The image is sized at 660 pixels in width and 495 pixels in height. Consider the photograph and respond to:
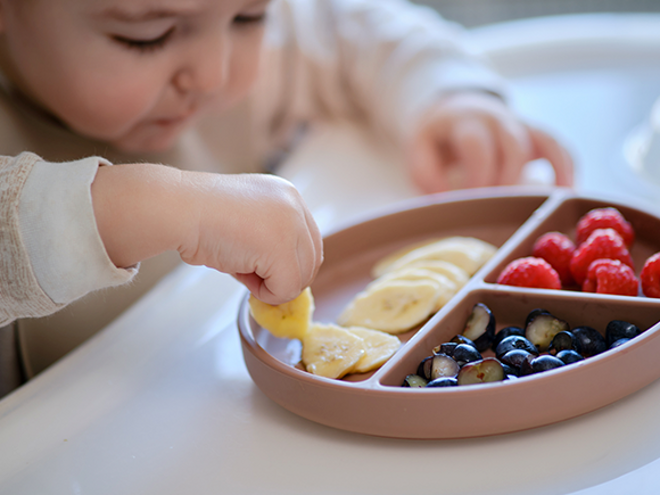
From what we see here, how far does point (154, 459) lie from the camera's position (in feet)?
1.66

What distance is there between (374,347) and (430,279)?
14 cm

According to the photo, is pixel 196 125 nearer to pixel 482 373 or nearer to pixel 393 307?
pixel 393 307

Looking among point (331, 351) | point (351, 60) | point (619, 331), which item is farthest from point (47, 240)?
point (351, 60)

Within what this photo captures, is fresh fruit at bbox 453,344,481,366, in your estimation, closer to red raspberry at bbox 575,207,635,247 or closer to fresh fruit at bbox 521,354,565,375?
fresh fruit at bbox 521,354,565,375

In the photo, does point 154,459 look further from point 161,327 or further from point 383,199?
point 383,199

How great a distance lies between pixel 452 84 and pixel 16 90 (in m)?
0.73

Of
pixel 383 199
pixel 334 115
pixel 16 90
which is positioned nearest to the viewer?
pixel 16 90

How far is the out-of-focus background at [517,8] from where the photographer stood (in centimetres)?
257

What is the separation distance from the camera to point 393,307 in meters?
0.65

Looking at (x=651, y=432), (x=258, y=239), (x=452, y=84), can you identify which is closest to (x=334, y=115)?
(x=452, y=84)

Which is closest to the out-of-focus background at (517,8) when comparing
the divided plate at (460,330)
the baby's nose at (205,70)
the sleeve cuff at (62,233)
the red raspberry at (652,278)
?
the divided plate at (460,330)

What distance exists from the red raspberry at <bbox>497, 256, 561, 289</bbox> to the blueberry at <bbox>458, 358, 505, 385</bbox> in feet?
0.55

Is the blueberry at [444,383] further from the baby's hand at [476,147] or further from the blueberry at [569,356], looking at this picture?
the baby's hand at [476,147]

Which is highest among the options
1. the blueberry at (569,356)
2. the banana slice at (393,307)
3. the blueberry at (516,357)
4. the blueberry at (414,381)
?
the blueberry at (569,356)
